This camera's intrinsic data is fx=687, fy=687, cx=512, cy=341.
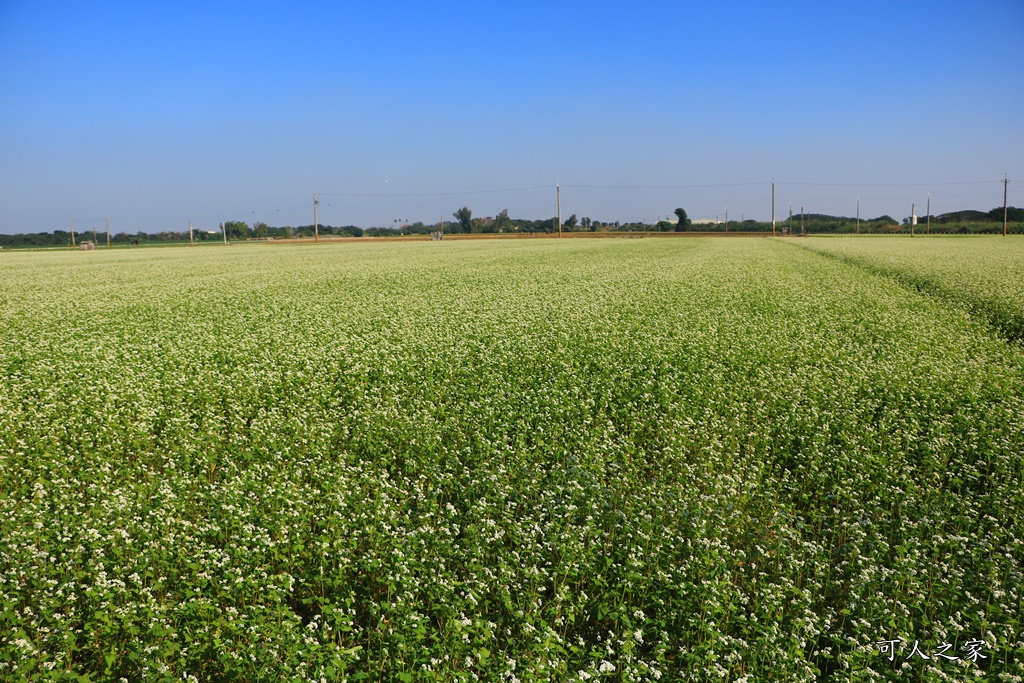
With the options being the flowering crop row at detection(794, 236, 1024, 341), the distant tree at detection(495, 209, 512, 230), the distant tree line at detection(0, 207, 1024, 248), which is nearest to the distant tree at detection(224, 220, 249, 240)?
the distant tree line at detection(0, 207, 1024, 248)

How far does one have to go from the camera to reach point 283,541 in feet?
17.5

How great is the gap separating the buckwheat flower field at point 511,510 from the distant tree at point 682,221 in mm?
132777

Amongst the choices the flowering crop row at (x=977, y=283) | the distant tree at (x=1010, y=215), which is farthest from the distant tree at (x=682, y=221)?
the flowering crop row at (x=977, y=283)

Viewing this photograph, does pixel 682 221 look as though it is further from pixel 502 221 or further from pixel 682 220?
pixel 502 221

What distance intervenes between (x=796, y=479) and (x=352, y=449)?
4.95m

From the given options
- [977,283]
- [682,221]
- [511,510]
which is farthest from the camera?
[682,221]

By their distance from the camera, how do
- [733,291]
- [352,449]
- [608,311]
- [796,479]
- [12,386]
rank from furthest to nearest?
[733,291] → [608,311] → [12,386] → [352,449] → [796,479]

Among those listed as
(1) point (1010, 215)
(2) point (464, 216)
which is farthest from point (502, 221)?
(1) point (1010, 215)

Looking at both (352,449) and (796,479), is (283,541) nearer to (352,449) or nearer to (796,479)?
(352,449)

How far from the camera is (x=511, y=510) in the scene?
6.30 meters

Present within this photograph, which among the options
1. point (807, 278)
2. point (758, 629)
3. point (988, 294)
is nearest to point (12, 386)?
point (758, 629)

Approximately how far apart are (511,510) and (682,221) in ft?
475

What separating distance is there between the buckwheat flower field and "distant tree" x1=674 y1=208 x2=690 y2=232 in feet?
436

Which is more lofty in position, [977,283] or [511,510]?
[977,283]
